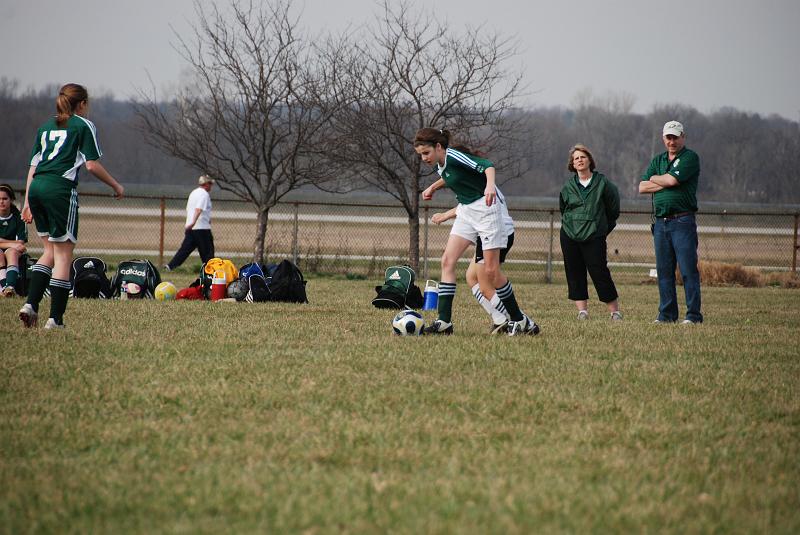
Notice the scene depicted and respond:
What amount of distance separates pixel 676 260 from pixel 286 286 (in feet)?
16.1

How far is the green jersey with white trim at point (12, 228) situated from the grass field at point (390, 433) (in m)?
4.27

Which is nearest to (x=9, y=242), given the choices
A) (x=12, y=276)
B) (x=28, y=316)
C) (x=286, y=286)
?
(x=12, y=276)

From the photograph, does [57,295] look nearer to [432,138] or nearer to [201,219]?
[432,138]

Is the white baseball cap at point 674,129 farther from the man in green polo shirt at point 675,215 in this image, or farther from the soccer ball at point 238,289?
the soccer ball at point 238,289

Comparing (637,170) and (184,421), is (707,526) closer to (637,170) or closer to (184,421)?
(184,421)

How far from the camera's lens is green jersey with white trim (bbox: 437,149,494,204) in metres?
8.22

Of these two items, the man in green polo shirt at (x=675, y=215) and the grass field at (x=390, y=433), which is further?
the man in green polo shirt at (x=675, y=215)

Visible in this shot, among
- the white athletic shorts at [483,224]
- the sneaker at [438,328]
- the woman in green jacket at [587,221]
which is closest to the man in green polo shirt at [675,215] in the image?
the woman in green jacket at [587,221]

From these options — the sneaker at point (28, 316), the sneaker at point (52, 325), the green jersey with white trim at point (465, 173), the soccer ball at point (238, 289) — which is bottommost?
the sneaker at point (52, 325)

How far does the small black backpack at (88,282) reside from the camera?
1218 centimetres

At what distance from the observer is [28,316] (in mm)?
8172

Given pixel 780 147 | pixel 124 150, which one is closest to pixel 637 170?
pixel 780 147

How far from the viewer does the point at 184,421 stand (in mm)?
4988

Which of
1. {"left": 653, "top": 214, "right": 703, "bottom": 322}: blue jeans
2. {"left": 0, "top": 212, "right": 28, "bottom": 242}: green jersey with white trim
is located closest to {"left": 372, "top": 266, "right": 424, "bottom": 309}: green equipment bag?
{"left": 653, "top": 214, "right": 703, "bottom": 322}: blue jeans
